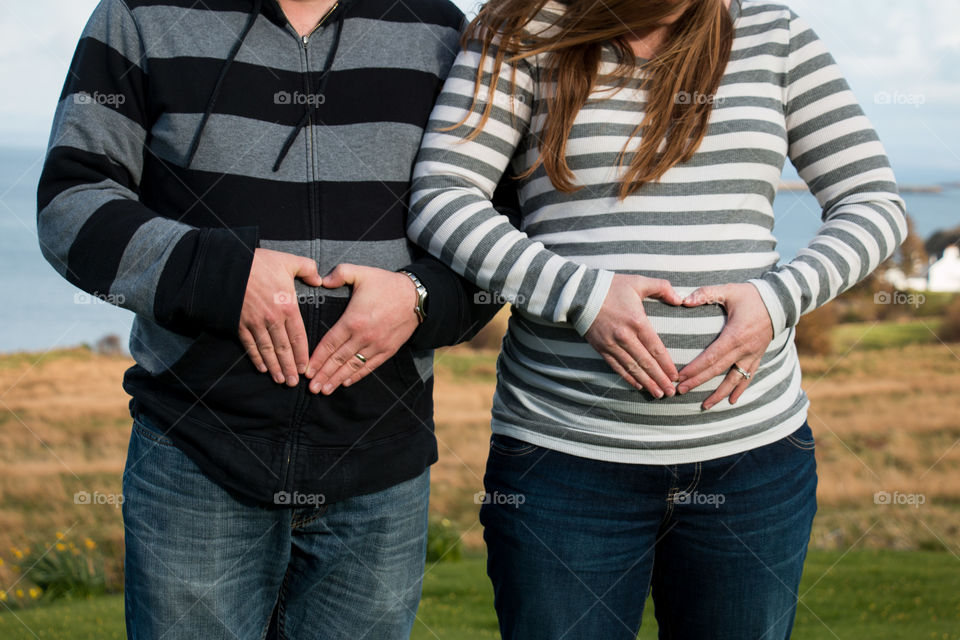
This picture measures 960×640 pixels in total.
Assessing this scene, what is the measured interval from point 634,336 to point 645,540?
0.33 metres

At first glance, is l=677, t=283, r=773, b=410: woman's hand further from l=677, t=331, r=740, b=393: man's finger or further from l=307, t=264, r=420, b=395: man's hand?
l=307, t=264, r=420, b=395: man's hand

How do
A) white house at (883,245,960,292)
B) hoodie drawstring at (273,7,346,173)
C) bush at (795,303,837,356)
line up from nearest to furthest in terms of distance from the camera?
hoodie drawstring at (273,7,346,173)
white house at (883,245,960,292)
bush at (795,303,837,356)

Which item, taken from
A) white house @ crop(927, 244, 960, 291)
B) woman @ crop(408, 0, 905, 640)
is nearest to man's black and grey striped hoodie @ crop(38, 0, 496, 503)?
woman @ crop(408, 0, 905, 640)

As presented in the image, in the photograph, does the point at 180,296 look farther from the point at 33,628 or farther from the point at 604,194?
the point at 33,628

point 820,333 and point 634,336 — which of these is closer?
point 634,336

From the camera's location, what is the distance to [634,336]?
1.15 m

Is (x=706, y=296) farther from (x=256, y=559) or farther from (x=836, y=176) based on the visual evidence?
(x=256, y=559)

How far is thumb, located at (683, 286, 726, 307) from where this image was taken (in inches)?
45.5

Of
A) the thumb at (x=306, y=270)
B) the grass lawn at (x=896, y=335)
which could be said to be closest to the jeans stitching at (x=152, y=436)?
the thumb at (x=306, y=270)

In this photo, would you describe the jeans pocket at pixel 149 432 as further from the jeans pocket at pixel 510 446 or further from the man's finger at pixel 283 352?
the jeans pocket at pixel 510 446

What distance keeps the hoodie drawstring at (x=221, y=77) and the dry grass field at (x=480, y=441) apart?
15.1 ft

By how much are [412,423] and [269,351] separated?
11.4 inches

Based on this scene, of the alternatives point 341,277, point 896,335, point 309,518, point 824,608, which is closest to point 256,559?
point 309,518

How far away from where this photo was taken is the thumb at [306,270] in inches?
44.7
